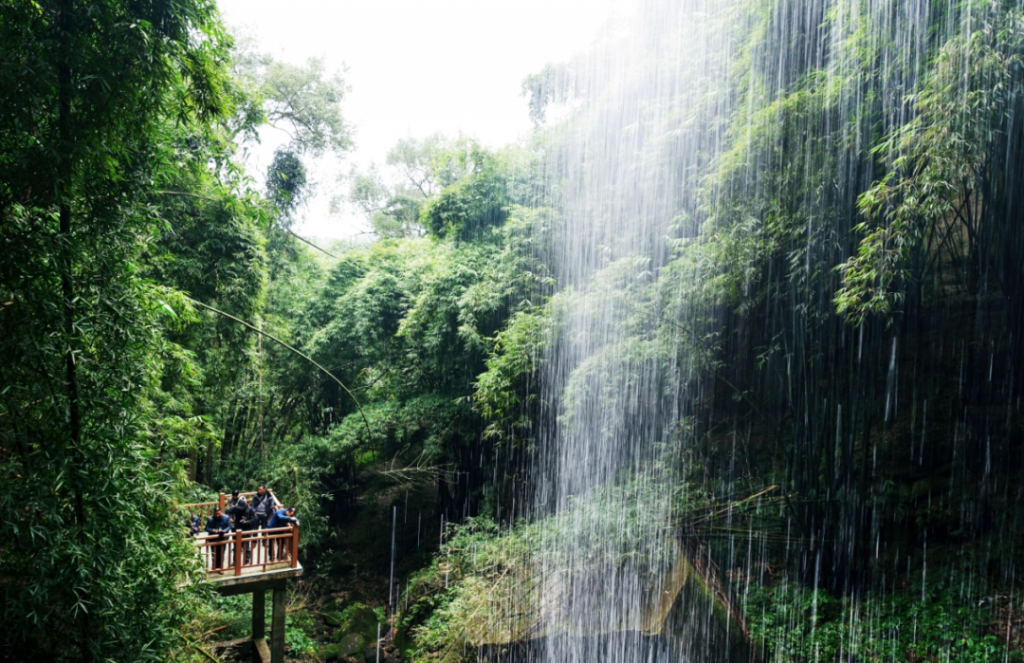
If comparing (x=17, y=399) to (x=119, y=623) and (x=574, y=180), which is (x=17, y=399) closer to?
(x=119, y=623)

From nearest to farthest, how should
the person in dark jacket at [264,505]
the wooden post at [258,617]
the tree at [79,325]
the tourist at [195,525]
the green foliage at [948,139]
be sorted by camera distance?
the tree at [79,325] < the green foliage at [948,139] < the tourist at [195,525] < the person in dark jacket at [264,505] < the wooden post at [258,617]

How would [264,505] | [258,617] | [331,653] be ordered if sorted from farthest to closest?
[331,653], [258,617], [264,505]

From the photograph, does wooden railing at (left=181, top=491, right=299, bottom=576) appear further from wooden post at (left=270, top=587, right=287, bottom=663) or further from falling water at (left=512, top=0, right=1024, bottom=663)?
falling water at (left=512, top=0, right=1024, bottom=663)

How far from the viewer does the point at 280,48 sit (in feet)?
37.0

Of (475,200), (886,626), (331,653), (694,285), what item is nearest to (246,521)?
(331,653)

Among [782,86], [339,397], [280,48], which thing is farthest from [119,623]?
[280,48]

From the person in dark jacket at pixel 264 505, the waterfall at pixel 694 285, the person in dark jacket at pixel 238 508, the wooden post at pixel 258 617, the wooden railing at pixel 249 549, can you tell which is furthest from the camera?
the wooden post at pixel 258 617

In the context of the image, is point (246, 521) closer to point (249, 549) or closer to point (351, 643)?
point (249, 549)

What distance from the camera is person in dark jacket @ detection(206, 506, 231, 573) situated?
5.28m

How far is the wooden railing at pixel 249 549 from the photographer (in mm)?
5301

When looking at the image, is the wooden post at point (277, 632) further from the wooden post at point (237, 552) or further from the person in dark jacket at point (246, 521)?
the wooden post at point (237, 552)

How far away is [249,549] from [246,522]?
335 mm

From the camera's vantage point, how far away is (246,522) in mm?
5777

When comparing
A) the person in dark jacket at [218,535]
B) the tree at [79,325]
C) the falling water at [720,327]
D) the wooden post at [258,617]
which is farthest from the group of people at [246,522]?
the falling water at [720,327]
